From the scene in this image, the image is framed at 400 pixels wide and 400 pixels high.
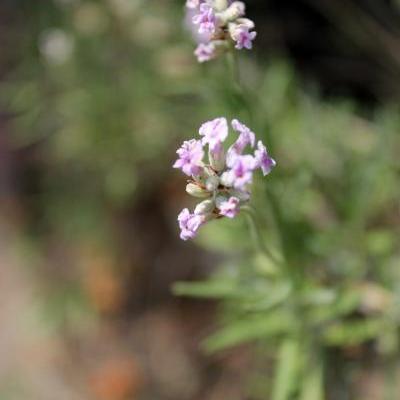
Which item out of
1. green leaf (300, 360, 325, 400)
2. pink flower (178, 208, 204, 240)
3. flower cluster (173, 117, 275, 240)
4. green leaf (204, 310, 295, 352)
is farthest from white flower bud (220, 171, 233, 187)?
green leaf (300, 360, 325, 400)

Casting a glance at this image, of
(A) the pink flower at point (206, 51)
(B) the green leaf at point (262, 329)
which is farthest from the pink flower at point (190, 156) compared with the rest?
(B) the green leaf at point (262, 329)

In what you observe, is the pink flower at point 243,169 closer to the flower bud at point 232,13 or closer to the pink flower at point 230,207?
the pink flower at point 230,207

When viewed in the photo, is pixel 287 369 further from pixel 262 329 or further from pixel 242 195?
pixel 242 195

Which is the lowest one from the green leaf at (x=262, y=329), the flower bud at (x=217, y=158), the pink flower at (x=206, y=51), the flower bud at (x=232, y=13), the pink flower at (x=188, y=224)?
the green leaf at (x=262, y=329)

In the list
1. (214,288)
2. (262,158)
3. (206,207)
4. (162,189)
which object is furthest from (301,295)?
(162,189)

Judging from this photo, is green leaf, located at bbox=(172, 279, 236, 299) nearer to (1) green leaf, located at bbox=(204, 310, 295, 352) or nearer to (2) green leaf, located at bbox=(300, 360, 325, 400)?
(1) green leaf, located at bbox=(204, 310, 295, 352)

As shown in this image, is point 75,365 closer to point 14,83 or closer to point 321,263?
point 14,83
